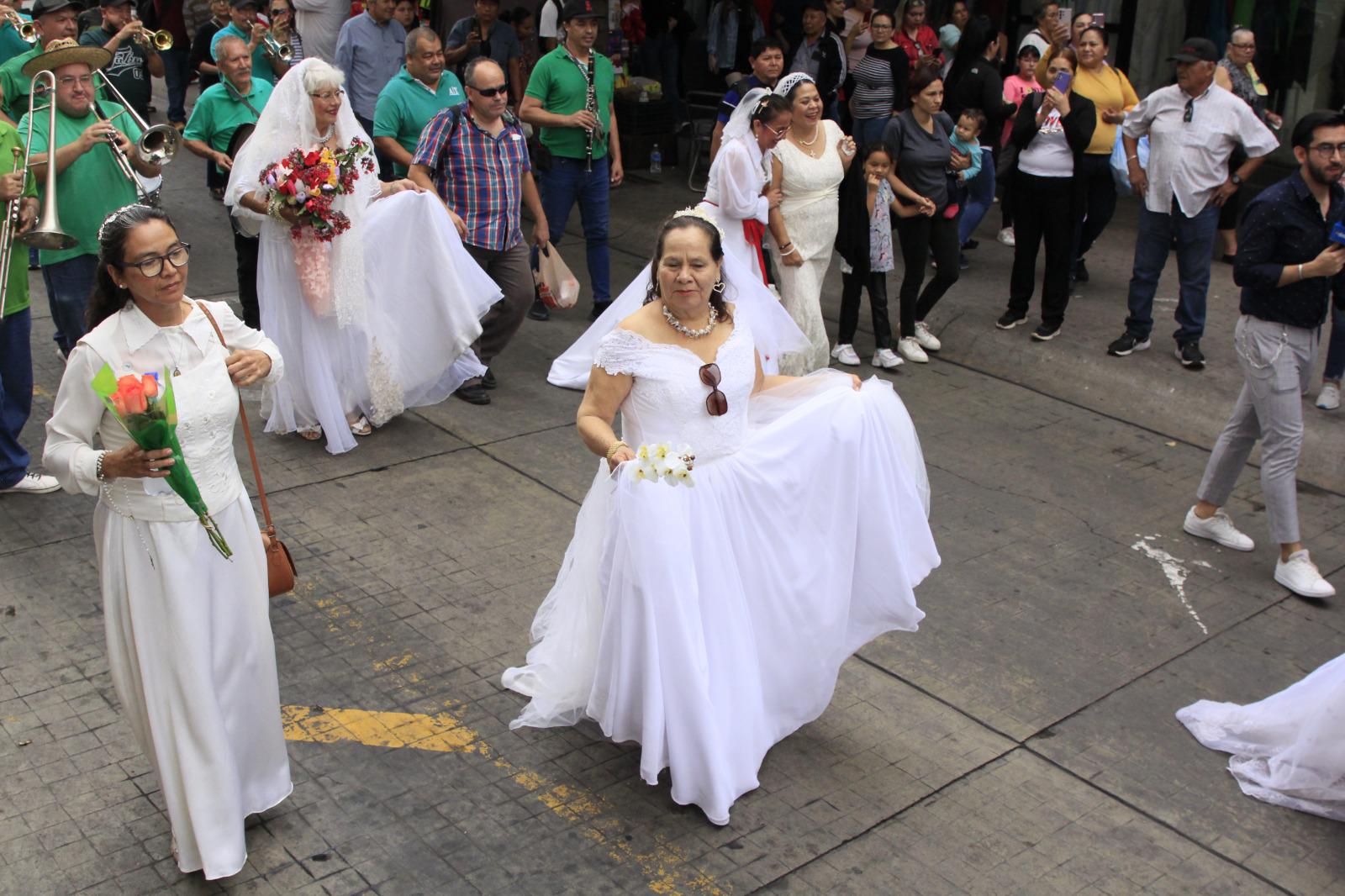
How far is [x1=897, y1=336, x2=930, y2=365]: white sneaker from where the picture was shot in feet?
31.6

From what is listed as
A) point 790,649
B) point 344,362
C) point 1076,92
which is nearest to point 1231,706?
point 790,649

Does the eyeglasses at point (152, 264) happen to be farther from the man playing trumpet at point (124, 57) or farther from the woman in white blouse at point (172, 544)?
the man playing trumpet at point (124, 57)

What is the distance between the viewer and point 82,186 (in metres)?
7.00

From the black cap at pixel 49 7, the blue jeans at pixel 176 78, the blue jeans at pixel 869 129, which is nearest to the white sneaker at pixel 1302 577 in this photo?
the blue jeans at pixel 869 129

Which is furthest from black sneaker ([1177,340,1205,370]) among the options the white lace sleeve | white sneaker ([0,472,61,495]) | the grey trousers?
white sneaker ([0,472,61,495])

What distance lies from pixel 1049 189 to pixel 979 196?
1.23 meters

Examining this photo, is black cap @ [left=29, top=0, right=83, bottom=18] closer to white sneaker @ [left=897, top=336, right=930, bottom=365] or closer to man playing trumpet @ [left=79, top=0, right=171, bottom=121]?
man playing trumpet @ [left=79, top=0, right=171, bottom=121]

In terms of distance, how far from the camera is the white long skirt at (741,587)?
437 cm

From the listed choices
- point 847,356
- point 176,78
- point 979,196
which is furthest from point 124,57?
point 979,196

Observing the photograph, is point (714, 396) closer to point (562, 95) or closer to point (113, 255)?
point (113, 255)

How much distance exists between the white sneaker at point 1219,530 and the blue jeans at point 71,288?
599 cm

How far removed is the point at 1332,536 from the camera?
723 cm

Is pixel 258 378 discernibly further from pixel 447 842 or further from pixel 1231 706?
pixel 1231 706

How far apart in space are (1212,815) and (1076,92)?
6.31 m
